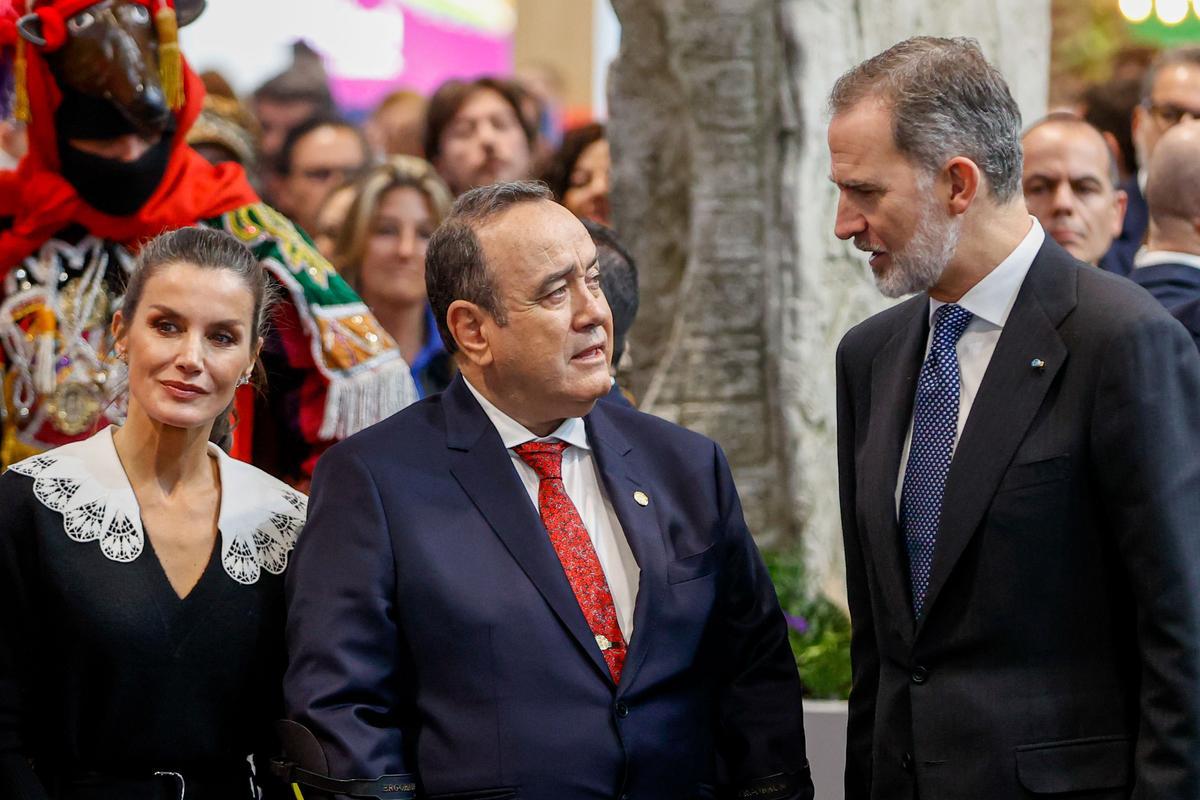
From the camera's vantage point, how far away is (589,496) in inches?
110

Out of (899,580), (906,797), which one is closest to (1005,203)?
(899,580)

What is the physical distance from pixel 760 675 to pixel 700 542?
0.26 m

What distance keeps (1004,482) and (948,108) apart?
2.02ft

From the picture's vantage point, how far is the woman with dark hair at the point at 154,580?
266 cm

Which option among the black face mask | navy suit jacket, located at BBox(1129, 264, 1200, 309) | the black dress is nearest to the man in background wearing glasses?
navy suit jacket, located at BBox(1129, 264, 1200, 309)

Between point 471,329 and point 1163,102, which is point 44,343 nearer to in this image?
point 471,329

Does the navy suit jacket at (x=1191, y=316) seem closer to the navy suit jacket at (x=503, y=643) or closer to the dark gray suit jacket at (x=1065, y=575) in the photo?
the dark gray suit jacket at (x=1065, y=575)

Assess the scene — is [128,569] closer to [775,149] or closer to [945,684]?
[945,684]

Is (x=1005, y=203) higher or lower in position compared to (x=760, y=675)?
higher

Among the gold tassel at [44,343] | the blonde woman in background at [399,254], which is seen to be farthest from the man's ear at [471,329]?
the blonde woman in background at [399,254]

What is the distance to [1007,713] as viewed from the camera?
248 centimetres

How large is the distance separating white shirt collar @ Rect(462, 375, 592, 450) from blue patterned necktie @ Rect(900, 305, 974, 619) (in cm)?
58

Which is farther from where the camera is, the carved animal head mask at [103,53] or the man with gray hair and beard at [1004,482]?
the carved animal head mask at [103,53]

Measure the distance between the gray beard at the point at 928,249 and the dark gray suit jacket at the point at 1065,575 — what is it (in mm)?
136
